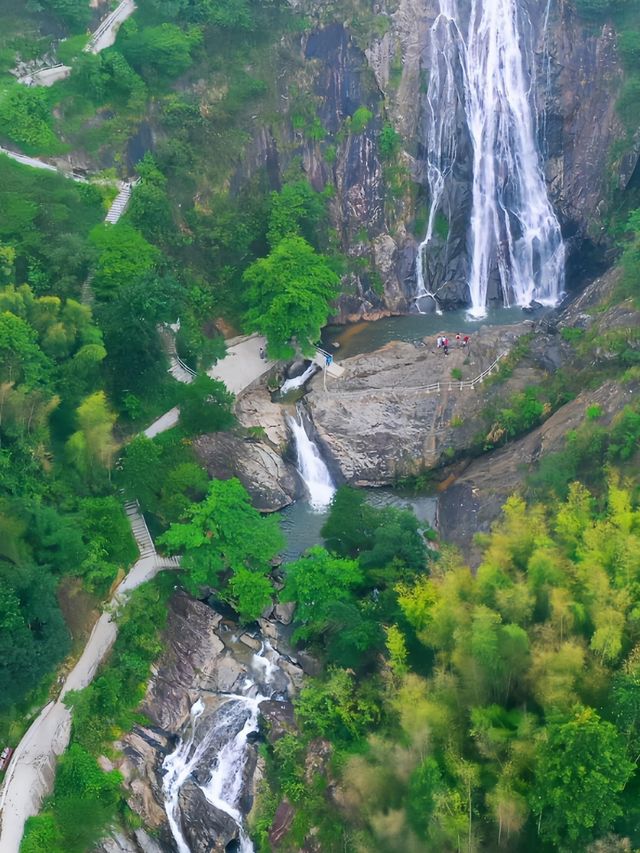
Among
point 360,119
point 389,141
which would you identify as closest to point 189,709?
point 389,141

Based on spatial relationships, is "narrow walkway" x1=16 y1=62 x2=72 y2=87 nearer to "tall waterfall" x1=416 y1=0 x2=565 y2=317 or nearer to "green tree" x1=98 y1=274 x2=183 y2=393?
"green tree" x1=98 y1=274 x2=183 y2=393

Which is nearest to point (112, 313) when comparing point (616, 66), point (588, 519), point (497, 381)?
point (497, 381)

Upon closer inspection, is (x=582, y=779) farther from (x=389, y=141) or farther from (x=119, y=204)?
(x=389, y=141)

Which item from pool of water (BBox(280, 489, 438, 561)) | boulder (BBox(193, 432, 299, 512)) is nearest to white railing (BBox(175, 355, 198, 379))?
boulder (BBox(193, 432, 299, 512))

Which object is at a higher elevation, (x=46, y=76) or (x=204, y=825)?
(x=46, y=76)

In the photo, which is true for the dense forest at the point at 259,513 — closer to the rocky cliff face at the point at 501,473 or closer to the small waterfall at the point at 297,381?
the rocky cliff face at the point at 501,473

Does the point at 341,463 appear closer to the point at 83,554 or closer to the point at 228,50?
the point at 83,554
